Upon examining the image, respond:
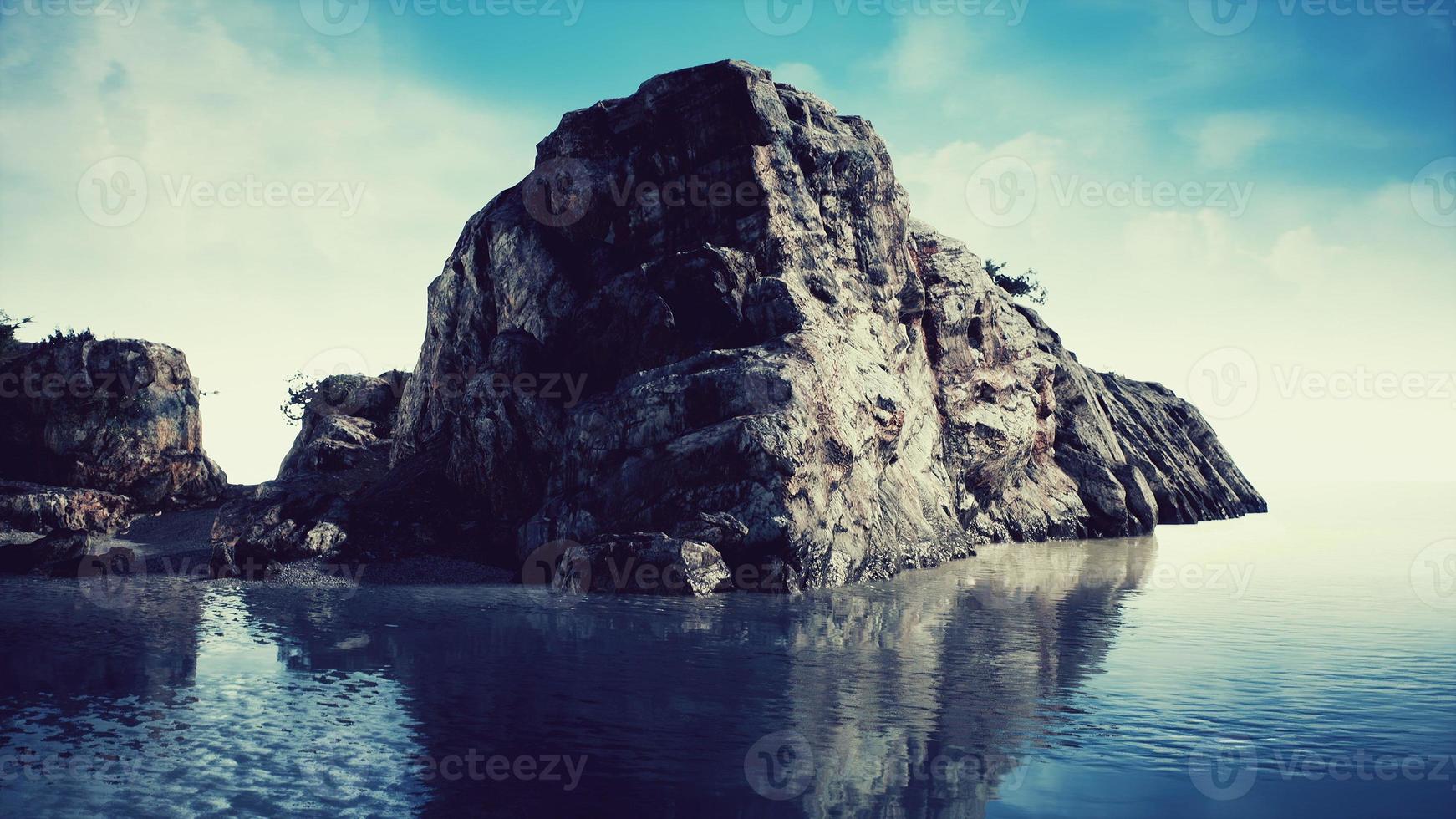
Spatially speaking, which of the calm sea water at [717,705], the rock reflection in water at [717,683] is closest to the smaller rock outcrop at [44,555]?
the calm sea water at [717,705]

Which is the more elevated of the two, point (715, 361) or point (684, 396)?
point (715, 361)

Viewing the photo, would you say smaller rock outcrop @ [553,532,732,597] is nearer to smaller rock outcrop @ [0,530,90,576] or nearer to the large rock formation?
the large rock formation

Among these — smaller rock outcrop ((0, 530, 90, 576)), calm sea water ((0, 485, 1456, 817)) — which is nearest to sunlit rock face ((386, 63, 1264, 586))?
calm sea water ((0, 485, 1456, 817))

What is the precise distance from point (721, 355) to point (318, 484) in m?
20.1

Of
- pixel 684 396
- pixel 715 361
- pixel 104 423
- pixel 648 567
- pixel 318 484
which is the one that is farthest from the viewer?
pixel 104 423

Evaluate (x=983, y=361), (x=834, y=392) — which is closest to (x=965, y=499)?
(x=983, y=361)

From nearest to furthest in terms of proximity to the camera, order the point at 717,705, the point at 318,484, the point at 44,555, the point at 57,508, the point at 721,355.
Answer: the point at 717,705 → the point at 44,555 → the point at 721,355 → the point at 57,508 → the point at 318,484

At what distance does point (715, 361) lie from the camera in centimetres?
3522

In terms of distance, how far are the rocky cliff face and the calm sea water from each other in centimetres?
1911

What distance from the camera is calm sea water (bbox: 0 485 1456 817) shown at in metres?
12.6

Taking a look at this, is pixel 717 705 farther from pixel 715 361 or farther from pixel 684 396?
pixel 715 361

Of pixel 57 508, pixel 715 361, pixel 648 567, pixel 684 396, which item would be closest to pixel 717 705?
pixel 648 567

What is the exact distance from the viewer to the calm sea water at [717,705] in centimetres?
1255

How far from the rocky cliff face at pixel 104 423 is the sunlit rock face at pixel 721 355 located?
37.6ft
